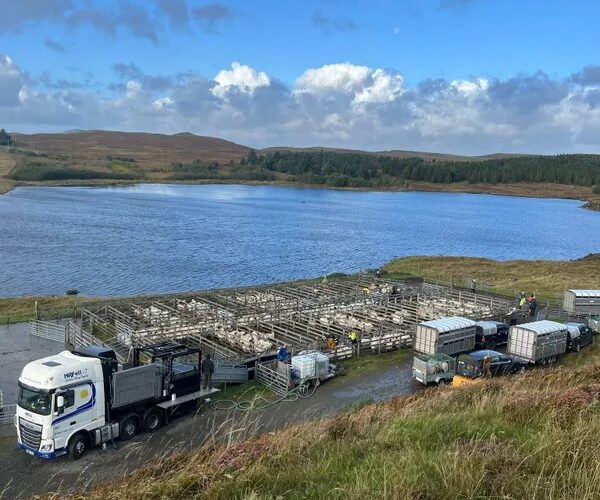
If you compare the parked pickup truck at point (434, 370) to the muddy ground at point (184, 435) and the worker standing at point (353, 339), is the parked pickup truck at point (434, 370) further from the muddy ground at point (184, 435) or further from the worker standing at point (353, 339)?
the worker standing at point (353, 339)

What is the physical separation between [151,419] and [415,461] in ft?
48.6

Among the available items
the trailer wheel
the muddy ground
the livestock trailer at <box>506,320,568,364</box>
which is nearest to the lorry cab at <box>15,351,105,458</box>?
the muddy ground

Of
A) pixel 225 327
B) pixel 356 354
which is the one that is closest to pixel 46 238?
pixel 225 327

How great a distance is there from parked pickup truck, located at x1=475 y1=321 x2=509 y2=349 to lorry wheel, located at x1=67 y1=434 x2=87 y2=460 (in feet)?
70.6

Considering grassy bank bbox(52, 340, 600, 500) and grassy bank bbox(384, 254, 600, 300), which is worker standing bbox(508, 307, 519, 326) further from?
grassy bank bbox(52, 340, 600, 500)

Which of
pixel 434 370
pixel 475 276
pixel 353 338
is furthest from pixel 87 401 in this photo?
pixel 475 276

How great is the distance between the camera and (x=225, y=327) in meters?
32.1

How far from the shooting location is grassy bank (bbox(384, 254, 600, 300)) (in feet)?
178

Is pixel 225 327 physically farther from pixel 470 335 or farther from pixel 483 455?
pixel 483 455

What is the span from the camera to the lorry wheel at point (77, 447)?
17.9m

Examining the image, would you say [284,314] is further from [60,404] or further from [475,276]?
[475,276]

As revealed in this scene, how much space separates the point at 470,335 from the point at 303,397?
36.4 feet

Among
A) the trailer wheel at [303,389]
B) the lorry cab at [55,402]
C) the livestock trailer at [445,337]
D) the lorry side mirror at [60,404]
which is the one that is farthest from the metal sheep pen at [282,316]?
the lorry side mirror at [60,404]

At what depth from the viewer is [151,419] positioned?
67.3ft
